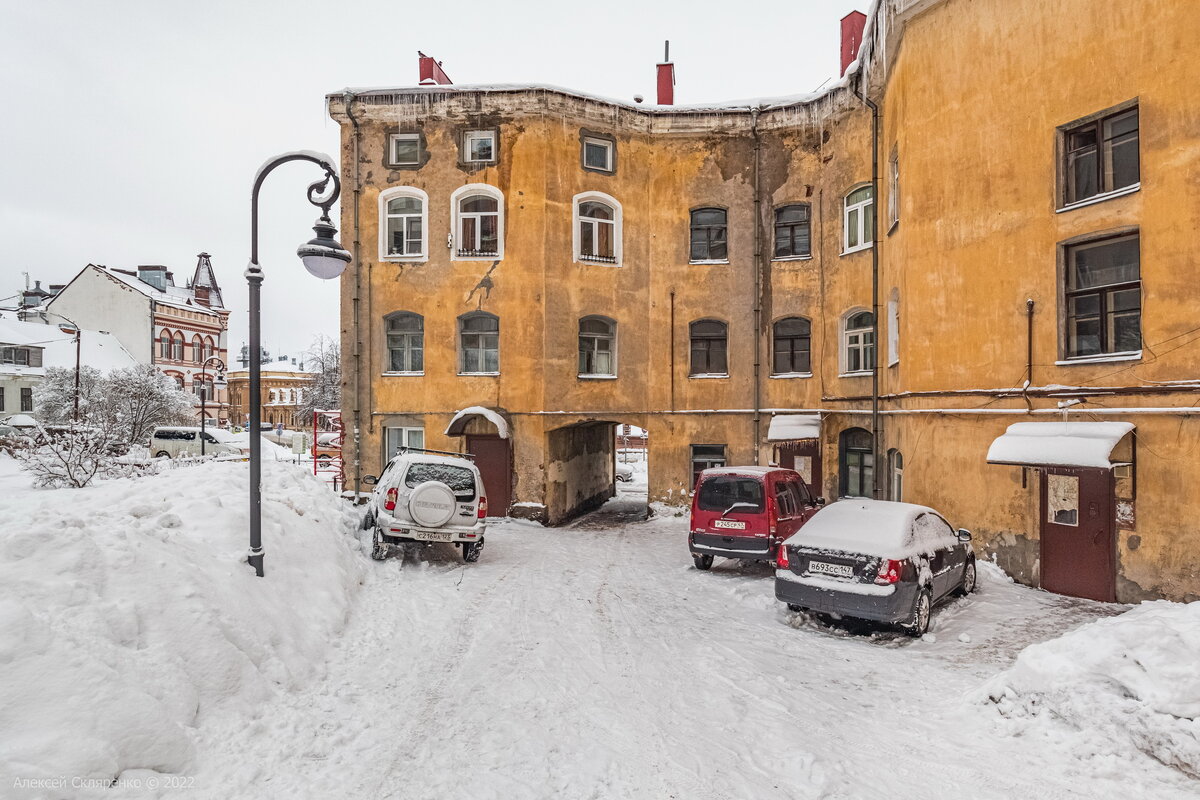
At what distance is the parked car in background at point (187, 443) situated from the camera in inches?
1280

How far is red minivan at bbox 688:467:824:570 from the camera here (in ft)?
37.6

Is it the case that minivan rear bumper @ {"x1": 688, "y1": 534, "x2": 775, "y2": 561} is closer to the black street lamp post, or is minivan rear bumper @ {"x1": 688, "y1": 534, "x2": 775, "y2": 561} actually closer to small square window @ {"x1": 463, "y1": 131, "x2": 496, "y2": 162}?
small square window @ {"x1": 463, "y1": 131, "x2": 496, "y2": 162}

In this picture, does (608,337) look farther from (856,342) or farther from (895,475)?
(895,475)

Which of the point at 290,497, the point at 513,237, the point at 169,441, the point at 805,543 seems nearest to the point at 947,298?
the point at 805,543

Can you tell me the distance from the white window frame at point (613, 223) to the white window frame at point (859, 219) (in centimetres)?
624

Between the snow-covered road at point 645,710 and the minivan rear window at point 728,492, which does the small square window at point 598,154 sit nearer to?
the minivan rear window at point 728,492

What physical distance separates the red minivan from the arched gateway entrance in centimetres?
699

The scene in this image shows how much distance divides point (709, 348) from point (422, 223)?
9.13m

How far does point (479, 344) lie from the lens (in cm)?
1816

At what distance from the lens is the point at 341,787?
185 inches

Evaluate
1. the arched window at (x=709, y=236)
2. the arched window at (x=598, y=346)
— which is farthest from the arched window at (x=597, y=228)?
the arched window at (x=709, y=236)

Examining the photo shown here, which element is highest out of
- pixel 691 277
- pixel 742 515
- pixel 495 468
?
pixel 691 277

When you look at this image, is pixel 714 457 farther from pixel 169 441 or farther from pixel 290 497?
pixel 169 441

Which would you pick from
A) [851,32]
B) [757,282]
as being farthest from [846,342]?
[851,32]
